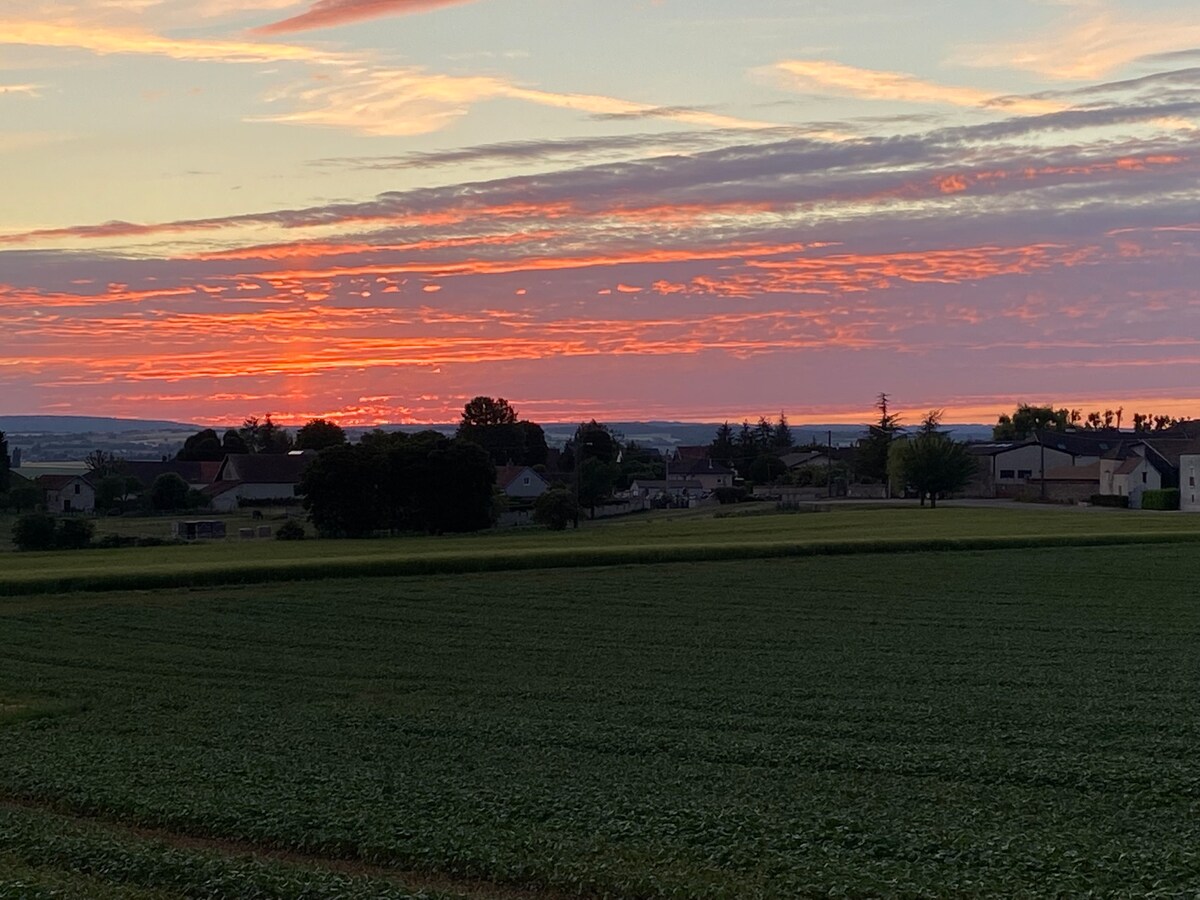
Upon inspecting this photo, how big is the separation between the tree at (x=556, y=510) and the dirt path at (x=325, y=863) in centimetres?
6790

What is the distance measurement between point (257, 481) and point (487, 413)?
50.9 metres

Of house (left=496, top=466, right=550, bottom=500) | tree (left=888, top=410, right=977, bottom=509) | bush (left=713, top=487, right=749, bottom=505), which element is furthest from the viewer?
house (left=496, top=466, right=550, bottom=500)

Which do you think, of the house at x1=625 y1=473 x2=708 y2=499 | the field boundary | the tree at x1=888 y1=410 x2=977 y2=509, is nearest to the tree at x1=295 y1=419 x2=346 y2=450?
the house at x1=625 y1=473 x2=708 y2=499

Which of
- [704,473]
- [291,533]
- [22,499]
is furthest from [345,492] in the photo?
[704,473]

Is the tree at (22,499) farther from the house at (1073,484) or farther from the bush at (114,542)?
the house at (1073,484)

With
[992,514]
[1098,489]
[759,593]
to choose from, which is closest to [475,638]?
[759,593]

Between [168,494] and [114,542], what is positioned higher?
[168,494]

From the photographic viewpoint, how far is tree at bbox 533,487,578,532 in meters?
84.4

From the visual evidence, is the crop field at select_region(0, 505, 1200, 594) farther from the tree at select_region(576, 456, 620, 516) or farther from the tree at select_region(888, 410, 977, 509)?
the tree at select_region(576, 456, 620, 516)

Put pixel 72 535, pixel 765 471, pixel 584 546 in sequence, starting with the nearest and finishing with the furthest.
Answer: pixel 584 546 < pixel 72 535 < pixel 765 471

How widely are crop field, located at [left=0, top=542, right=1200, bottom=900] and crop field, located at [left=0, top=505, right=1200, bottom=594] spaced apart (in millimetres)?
7803

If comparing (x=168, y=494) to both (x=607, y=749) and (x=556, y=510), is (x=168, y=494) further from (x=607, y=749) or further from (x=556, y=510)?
(x=607, y=749)

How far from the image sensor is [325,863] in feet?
45.3

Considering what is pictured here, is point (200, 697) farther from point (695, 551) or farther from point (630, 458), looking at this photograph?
point (630, 458)
